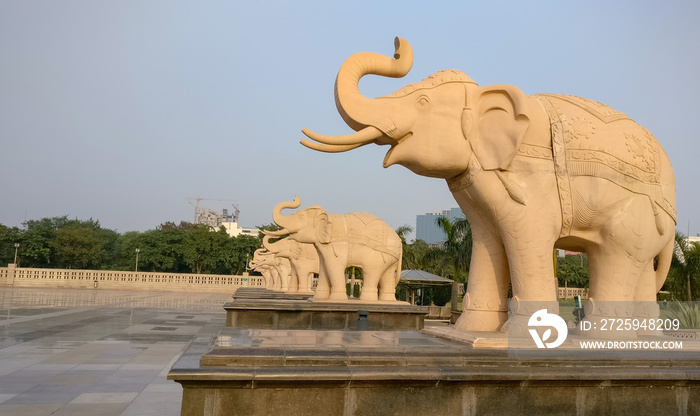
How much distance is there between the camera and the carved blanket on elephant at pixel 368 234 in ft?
43.8

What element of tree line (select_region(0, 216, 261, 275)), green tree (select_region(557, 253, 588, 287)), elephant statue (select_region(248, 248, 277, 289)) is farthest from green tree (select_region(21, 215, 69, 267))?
green tree (select_region(557, 253, 588, 287))

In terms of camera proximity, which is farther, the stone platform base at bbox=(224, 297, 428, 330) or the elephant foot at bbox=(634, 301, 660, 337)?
the stone platform base at bbox=(224, 297, 428, 330)

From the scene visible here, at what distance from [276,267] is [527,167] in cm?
2280

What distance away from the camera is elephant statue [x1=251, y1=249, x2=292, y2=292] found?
26.1 m

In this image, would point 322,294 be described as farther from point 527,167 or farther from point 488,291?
point 527,167

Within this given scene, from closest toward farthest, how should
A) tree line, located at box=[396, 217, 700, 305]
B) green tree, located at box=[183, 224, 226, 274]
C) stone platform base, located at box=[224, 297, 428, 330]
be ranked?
1. stone platform base, located at box=[224, 297, 428, 330]
2. tree line, located at box=[396, 217, 700, 305]
3. green tree, located at box=[183, 224, 226, 274]

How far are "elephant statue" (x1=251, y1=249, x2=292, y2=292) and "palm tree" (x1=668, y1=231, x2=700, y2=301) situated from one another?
47.8 feet

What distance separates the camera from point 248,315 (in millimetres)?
11703

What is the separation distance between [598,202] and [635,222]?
0.41 metres

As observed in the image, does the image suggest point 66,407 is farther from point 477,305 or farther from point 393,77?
point 393,77

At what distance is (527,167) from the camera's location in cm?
536

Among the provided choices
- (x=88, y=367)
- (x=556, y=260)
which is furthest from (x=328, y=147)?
(x=556, y=260)

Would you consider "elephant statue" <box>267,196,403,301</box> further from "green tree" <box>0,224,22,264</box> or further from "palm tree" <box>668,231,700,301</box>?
"green tree" <box>0,224,22,264</box>

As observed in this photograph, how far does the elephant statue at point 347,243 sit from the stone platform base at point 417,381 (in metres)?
8.51
